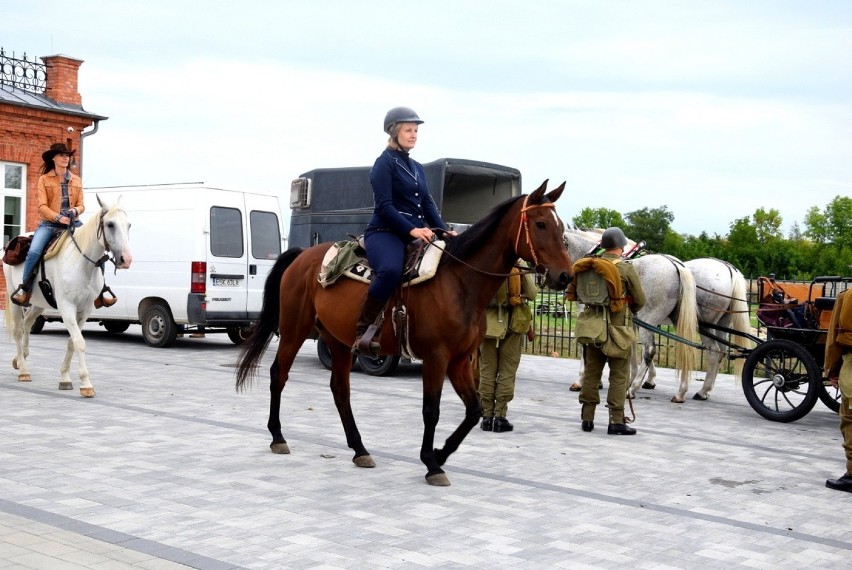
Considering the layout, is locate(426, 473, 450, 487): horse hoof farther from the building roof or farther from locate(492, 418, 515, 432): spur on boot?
the building roof

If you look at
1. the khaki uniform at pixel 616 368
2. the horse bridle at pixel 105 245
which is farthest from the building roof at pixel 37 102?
the khaki uniform at pixel 616 368

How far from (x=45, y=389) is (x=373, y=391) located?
12.6ft

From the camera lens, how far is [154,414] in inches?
384

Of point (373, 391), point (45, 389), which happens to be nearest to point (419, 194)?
point (373, 391)

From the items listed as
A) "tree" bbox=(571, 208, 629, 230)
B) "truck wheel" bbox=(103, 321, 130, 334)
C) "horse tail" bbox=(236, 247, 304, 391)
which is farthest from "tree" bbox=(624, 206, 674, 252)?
"horse tail" bbox=(236, 247, 304, 391)

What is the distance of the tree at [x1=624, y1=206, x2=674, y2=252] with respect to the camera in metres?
93.8

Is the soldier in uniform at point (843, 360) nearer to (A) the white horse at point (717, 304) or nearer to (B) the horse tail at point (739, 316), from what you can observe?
(B) the horse tail at point (739, 316)

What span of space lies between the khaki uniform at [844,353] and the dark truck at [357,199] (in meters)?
7.55

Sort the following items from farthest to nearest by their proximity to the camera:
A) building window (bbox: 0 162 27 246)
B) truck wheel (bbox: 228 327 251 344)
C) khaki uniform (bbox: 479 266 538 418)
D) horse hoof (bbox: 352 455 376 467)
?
building window (bbox: 0 162 27 246) → truck wheel (bbox: 228 327 251 344) → khaki uniform (bbox: 479 266 538 418) → horse hoof (bbox: 352 455 376 467)

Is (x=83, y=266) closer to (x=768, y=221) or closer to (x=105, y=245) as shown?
(x=105, y=245)

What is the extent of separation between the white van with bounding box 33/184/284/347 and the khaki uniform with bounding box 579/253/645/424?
8927 mm

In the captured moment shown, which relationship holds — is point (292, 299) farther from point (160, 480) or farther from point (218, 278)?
point (218, 278)

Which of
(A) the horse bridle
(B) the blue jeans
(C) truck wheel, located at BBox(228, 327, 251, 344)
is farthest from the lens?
(C) truck wheel, located at BBox(228, 327, 251, 344)

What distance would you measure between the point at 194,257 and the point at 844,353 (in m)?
11.8
